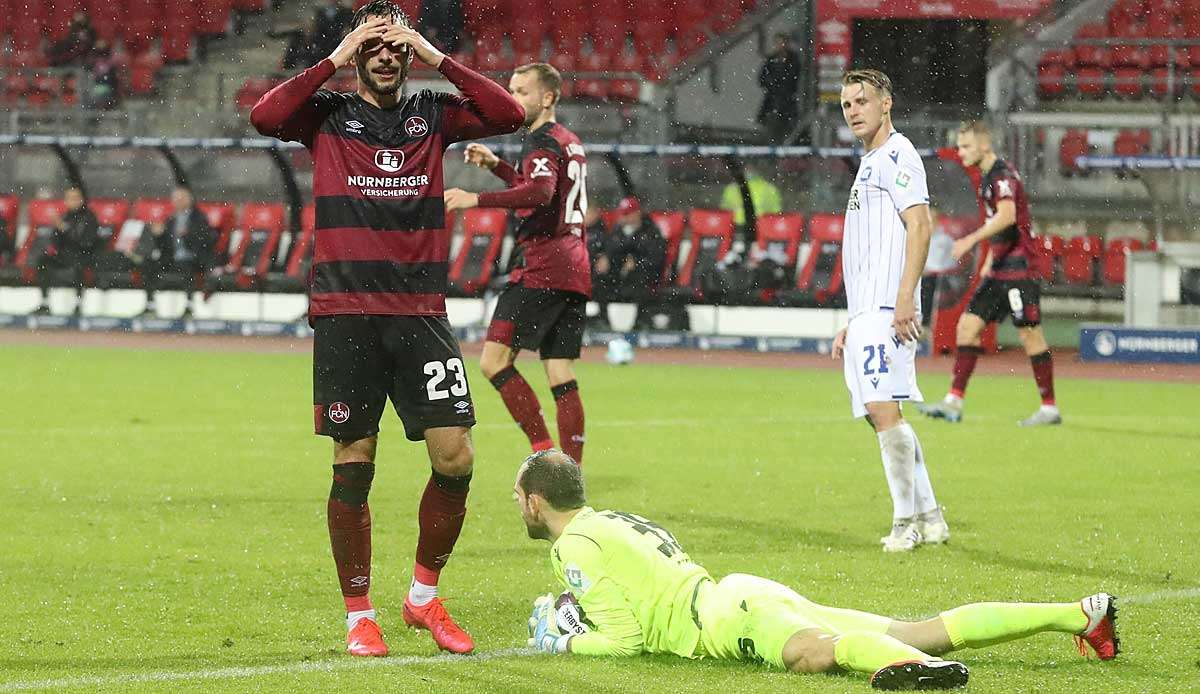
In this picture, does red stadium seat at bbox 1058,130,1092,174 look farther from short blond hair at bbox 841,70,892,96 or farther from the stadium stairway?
short blond hair at bbox 841,70,892,96

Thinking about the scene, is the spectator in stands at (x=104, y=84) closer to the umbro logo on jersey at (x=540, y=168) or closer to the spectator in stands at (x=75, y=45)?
the spectator in stands at (x=75, y=45)

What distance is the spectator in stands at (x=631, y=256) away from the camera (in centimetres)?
2161

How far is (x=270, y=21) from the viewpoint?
31.3m

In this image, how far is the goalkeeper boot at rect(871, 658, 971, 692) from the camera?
15.9 ft

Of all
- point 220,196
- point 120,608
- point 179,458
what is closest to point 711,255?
point 220,196

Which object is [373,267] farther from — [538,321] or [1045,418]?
[1045,418]

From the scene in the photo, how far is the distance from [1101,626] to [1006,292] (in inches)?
338

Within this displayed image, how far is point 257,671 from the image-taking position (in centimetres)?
531

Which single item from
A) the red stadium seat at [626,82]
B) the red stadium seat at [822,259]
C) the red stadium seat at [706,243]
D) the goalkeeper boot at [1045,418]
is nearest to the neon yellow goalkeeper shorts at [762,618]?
the goalkeeper boot at [1045,418]

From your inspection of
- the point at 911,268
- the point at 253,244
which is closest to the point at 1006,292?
the point at 911,268

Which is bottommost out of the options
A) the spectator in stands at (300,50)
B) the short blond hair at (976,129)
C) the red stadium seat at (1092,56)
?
the short blond hair at (976,129)

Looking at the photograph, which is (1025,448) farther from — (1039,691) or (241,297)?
(241,297)

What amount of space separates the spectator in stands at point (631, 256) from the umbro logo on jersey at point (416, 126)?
15.9 metres

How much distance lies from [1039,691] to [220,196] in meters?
22.2
